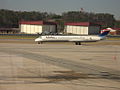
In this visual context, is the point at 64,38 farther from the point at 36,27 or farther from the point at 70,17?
the point at 70,17

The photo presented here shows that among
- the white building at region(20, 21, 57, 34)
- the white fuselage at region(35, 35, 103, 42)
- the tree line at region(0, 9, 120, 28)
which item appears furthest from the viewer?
the tree line at region(0, 9, 120, 28)

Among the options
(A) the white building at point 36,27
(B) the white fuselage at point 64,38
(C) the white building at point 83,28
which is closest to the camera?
(B) the white fuselage at point 64,38

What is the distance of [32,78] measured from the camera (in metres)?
17.4

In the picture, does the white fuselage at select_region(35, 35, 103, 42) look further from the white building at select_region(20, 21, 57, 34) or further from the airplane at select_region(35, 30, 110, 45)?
the white building at select_region(20, 21, 57, 34)

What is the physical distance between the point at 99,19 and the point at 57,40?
103 meters

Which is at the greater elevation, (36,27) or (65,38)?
(65,38)

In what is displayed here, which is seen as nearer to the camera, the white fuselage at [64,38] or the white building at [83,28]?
the white fuselage at [64,38]

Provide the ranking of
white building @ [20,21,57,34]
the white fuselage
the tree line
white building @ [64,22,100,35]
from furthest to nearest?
the tree line → white building @ [64,22,100,35] → white building @ [20,21,57,34] → the white fuselage

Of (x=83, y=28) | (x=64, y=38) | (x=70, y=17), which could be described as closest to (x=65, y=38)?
(x=64, y=38)

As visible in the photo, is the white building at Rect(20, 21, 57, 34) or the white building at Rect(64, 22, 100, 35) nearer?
the white building at Rect(20, 21, 57, 34)

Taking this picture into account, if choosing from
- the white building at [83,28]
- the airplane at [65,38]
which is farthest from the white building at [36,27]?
the airplane at [65,38]

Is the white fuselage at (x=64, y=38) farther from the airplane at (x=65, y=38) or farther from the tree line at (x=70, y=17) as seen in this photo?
the tree line at (x=70, y=17)

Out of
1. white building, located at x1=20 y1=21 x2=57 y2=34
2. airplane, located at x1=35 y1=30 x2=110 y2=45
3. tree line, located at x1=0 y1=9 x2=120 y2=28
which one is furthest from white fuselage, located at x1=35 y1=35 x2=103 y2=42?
tree line, located at x1=0 y1=9 x2=120 y2=28

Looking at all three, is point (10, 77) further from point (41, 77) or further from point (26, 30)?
point (26, 30)
